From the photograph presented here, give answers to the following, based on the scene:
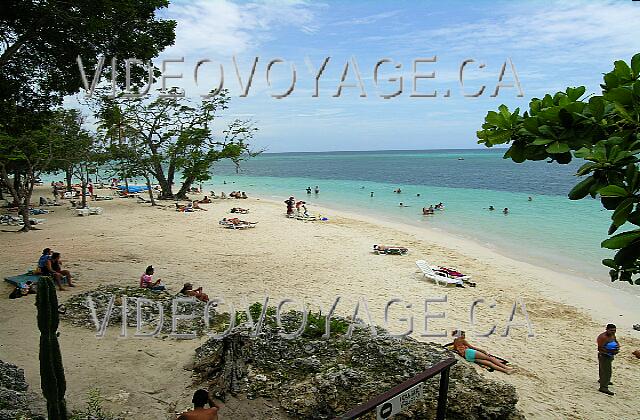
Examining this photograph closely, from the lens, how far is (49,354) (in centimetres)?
403

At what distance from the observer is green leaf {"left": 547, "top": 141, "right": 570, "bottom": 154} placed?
1509mm

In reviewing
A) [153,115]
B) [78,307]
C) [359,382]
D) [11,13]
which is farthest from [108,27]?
[153,115]

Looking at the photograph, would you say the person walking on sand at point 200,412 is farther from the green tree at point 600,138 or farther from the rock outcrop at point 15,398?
the green tree at point 600,138

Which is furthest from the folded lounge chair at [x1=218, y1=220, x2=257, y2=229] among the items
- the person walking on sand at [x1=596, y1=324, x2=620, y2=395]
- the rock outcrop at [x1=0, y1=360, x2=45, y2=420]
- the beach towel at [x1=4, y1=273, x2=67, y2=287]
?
the person walking on sand at [x1=596, y1=324, x2=620, y2=395]

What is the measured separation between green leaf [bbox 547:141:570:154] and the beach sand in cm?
458

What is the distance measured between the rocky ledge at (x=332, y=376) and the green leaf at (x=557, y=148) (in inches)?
162

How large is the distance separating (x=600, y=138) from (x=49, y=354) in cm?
450

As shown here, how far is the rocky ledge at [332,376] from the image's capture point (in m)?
4.98

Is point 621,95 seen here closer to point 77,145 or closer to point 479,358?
point 479,358

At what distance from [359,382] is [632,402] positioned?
190 inches

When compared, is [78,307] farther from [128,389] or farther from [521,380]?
[521,380]

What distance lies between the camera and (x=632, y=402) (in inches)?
271

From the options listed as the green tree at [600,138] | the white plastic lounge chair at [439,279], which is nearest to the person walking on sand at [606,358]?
the white plastic lounge chair at [439,279]

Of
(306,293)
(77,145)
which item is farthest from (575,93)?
(77,145)
